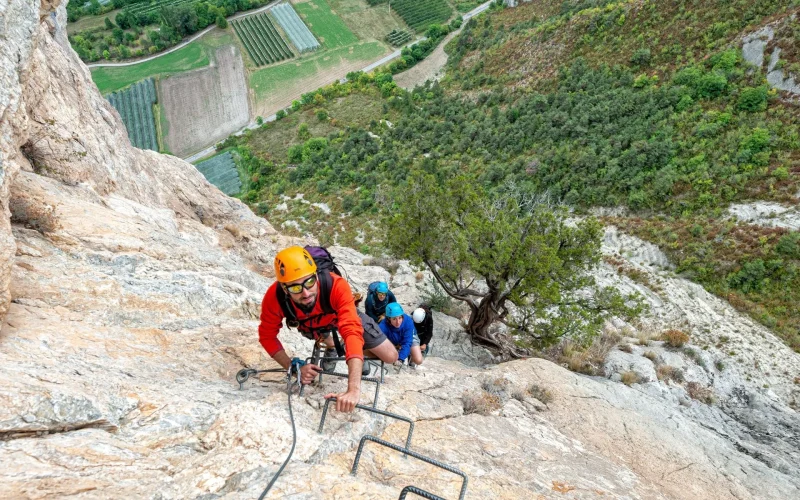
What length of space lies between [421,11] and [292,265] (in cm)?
9918

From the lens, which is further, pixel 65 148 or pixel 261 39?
pixel 261 39

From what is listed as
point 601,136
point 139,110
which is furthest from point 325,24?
point 601,136

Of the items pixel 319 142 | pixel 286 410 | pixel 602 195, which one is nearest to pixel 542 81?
pixel 602 195

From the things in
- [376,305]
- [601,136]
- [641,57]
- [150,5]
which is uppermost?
[150,5]

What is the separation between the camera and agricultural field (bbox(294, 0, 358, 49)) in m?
80.8

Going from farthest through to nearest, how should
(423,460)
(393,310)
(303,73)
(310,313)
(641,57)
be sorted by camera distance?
1. (303,73)
2. (641,57)
3. (393,310)
4. (310,313)
5. (423,460)

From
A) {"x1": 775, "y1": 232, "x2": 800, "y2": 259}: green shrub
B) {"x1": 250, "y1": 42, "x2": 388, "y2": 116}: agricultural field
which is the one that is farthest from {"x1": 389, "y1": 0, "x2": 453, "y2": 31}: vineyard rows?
{"x1": 775, "y1": 232, "x2": 800, "y2": 259}: green shrub

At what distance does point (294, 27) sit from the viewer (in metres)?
83.3

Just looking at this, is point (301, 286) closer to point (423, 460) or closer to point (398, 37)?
point (423, 460)

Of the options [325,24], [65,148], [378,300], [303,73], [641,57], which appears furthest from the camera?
→ [325,24]

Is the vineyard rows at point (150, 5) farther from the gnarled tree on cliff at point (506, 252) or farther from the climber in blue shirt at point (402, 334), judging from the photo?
the climber in blue shirt at point (402, 334)

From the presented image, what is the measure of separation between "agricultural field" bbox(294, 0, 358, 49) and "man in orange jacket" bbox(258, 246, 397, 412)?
279ft

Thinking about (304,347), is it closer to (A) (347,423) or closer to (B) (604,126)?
(A) (347,423)

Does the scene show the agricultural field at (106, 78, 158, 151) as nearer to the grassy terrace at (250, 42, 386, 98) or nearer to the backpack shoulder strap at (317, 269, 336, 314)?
the grassy terrace at (250, 42, 386, 98)
